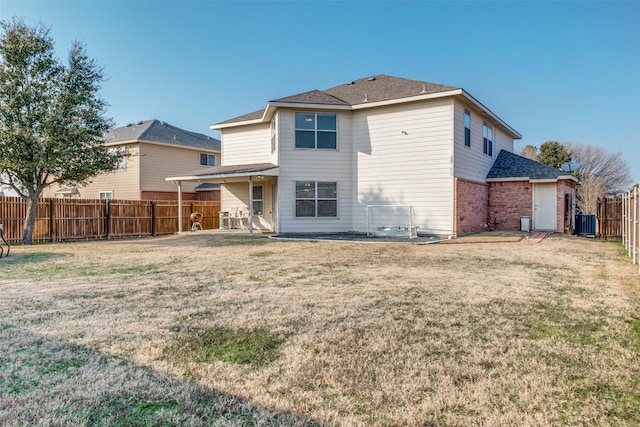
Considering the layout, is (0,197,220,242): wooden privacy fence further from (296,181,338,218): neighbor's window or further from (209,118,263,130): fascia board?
(296,181,338,218): neighbor's window

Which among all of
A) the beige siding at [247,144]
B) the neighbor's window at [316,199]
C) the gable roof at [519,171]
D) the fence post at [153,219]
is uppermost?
the beige siding at [247,144]

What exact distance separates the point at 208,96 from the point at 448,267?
63.4 ft

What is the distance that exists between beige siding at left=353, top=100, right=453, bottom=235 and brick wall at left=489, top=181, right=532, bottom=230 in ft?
15.0

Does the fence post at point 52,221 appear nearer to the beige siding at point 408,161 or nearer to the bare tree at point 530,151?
the beige siding at point 408,161

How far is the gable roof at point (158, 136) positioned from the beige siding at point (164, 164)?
444 mm

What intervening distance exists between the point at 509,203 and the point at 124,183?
22918 mm

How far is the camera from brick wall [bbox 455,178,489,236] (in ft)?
45.2

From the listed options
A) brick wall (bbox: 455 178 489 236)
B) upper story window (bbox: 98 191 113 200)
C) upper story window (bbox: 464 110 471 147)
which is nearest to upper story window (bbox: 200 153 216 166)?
upper story window (bbox: 98 191 113 200)

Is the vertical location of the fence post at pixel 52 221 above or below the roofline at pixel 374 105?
below

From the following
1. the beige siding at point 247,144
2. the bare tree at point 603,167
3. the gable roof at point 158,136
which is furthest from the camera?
the bare tree at point 603,167

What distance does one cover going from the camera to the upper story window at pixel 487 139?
16781 millimetres

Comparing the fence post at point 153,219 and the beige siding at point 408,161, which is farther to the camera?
the fence post at point 153,219

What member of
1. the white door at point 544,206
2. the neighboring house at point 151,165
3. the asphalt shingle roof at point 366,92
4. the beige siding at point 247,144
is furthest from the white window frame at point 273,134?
the white door at point 544,206

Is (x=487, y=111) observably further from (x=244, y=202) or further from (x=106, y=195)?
(x=106, y=195)
